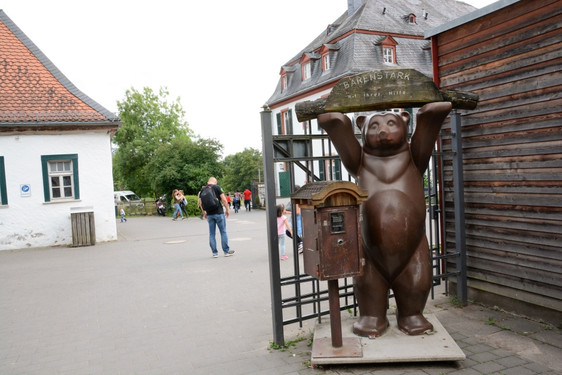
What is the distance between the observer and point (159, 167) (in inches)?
1025

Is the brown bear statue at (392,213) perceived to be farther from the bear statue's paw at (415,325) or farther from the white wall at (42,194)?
the white wall at (42,194)

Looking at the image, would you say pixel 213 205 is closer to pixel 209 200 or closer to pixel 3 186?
pixel 209 200

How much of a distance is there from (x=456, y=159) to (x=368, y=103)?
5.63ft

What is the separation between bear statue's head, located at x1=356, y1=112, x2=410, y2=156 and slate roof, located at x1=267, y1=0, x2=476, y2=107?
1926 centimetres

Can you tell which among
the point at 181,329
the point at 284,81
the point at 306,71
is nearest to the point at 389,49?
the point at 306,71

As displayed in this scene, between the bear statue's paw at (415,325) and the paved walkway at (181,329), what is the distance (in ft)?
1.18

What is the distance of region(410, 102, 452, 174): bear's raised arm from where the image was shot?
3783 mm

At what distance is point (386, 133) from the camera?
3773 mm

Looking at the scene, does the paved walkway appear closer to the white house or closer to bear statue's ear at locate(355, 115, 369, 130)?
bear statue's ear at locate(355, 115, 369, 130)

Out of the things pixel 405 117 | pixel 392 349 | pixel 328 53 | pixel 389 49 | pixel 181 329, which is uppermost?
pixel 328 53

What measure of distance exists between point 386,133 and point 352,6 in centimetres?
2704

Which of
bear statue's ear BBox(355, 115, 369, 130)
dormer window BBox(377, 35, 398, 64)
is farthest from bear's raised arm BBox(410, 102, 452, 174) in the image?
dormer window BBox(377, 35, 398, 64)

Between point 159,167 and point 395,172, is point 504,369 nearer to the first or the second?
point 395,172

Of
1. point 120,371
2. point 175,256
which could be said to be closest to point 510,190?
point 120,371
